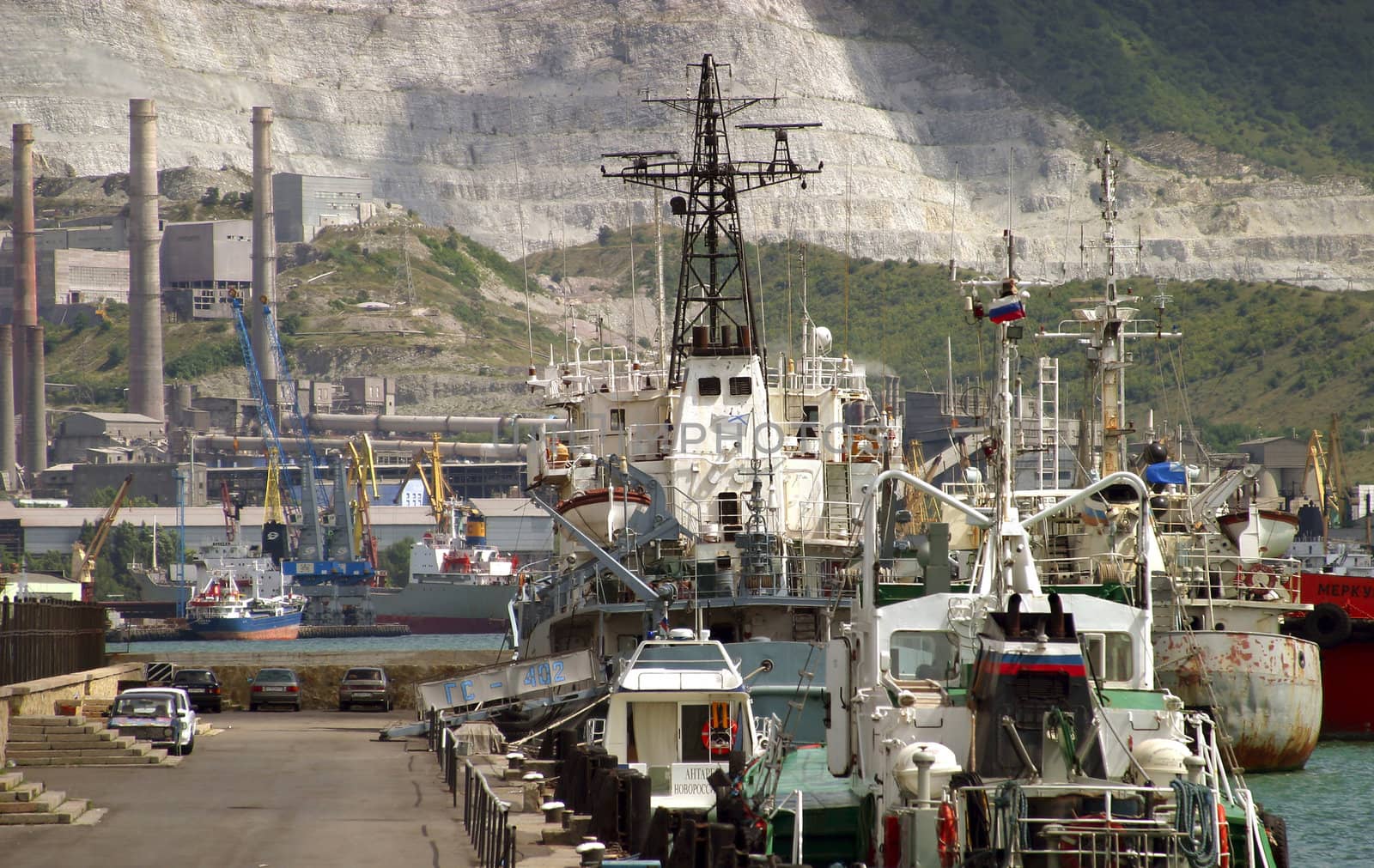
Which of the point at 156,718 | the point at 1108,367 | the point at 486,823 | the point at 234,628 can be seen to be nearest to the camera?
the point at 486,823

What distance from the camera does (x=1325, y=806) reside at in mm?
40375

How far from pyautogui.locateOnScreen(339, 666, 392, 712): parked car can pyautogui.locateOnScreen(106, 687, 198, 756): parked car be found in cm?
1871

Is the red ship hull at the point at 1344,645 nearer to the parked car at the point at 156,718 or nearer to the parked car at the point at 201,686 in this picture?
the parked car at the point at 156,718

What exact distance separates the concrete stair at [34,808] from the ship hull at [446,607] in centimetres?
12794

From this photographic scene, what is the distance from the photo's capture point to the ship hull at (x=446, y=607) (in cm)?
15862

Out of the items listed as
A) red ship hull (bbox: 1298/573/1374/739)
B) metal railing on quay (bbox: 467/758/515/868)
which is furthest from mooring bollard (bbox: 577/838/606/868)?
red ship hull (bbox: 1298/573/1374/739)

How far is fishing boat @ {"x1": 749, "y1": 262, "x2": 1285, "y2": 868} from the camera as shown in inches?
752

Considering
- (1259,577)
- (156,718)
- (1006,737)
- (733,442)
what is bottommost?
(156,718)

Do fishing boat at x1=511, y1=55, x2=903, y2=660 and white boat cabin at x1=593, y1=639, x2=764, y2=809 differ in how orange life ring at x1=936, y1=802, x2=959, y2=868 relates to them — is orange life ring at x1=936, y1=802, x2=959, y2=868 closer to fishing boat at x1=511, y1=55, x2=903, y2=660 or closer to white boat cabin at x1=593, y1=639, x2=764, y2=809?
white boat cabin at x1=593, y1=639, x2=764, y2=809

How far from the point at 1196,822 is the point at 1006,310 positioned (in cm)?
805

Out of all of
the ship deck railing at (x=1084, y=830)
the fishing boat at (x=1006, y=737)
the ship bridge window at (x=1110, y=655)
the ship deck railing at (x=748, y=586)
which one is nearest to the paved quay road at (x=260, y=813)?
the ship deck railing at (x=748, y=586)

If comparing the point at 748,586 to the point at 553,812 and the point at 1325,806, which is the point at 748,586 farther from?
the point at 553,812

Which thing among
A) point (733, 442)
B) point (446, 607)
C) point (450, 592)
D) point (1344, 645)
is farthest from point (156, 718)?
point (446, 607)

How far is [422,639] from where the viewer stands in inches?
6275
